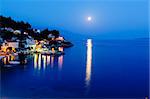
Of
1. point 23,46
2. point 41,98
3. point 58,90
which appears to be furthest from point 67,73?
point 23,46

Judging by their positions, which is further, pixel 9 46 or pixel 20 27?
pixel 20 27

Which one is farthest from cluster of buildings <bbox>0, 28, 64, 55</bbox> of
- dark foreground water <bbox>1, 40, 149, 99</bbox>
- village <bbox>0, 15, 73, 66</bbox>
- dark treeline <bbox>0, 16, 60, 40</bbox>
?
dark foreground water <bbox>1, 40, 149, 99</bbox>

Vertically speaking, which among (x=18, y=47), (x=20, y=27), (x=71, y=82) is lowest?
(x=71, y=82)

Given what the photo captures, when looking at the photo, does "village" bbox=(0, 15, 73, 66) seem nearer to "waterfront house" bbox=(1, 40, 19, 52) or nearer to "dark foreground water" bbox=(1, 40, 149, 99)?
"waterfront house" bbox=(1, 40, 19, 52)

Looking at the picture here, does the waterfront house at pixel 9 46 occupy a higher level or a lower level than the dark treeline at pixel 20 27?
lower

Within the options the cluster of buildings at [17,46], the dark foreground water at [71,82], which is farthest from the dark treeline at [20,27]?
the dark foreground water at [71,82]

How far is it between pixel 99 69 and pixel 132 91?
3916mm

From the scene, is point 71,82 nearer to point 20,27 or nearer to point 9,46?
point 9,46

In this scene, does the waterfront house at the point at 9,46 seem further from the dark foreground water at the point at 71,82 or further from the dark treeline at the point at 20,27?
the dark foreground water at the point at 71,82

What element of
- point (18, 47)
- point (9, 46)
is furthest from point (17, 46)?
point (9, 46)

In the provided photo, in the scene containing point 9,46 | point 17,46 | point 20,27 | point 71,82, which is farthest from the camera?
point 20,27

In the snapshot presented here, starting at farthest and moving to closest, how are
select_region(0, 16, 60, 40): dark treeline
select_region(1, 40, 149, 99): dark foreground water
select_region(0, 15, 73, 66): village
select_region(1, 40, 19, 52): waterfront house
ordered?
select_region(0, 16, 60, 40): dark treeline
select_region(1, 40, 19, 52): waterfront house
select_region(0, 15, 73, 66): village
select_region(1, 40, 149, 99): dark foreground water

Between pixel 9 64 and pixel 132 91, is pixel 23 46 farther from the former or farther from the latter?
pixel 132 91

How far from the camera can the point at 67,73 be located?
1127 centimetres
